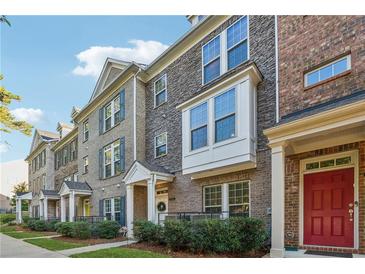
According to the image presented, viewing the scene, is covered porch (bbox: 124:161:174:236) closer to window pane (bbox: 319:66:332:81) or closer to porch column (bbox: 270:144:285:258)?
porch column (bbox: 270:144:285:258)

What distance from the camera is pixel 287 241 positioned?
24.6 feet

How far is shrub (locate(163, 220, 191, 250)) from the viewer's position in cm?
772

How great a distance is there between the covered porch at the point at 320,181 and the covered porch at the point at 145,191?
189 inches

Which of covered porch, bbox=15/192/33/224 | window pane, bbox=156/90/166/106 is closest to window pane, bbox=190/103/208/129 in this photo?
window pane, bbox=156/90/166/106

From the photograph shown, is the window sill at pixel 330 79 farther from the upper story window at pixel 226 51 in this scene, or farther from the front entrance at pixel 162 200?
the front entrance at pixel 162 200

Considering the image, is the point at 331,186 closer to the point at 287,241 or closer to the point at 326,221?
the point at 326,221

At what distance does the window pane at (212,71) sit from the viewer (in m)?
10.4

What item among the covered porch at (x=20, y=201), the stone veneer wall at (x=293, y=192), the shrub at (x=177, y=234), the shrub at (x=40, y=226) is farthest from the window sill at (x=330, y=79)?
the covered porch at (x=20, y=201)

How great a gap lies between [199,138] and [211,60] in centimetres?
259

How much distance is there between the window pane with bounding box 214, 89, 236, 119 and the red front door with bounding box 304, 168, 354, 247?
2.82m

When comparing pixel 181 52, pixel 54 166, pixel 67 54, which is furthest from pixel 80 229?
pixel 54 166

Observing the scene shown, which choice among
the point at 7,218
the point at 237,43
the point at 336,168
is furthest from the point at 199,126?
the point at 7,218

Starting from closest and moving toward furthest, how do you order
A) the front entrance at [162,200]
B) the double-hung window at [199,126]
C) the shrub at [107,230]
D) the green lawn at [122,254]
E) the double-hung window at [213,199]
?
the green lawn at [122,254] < the double-hung window at [213,199] < the double-hung window at [199,126] < the front entrance at [162,200] < the shrub at [107,230]

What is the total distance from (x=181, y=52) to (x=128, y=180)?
17.0 feet
